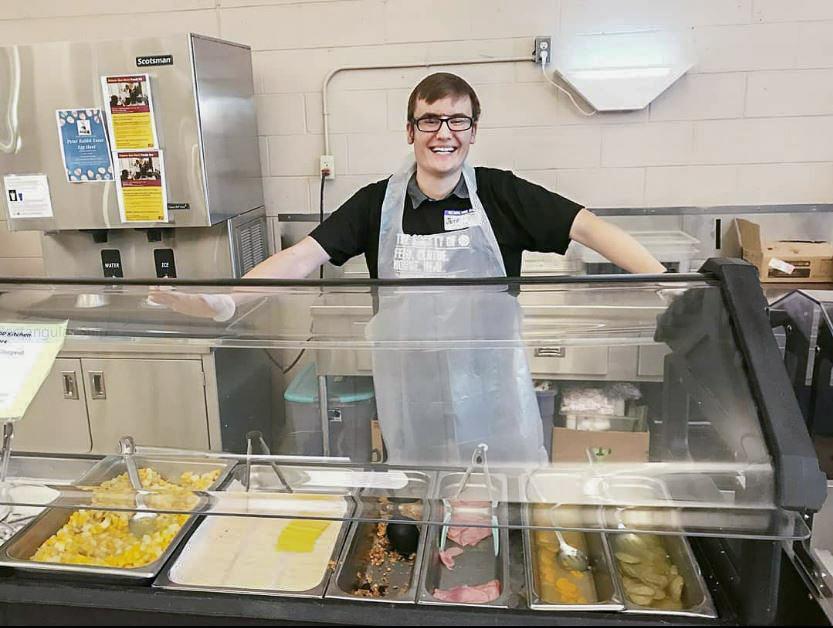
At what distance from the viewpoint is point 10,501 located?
4.21ft

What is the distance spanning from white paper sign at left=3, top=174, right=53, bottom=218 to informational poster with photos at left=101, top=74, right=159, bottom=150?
34 centimetres

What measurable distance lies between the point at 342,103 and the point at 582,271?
1.21 m

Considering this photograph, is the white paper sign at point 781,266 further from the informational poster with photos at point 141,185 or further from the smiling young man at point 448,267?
the informational poster with photos at point 141,185

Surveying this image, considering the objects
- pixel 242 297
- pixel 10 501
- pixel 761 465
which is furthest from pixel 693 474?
pixel 10 501

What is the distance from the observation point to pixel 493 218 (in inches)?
70.9

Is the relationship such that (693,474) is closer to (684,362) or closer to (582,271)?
(684,362)

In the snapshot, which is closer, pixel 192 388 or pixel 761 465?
pixel 761 465

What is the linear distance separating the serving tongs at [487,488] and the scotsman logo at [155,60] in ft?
5.95

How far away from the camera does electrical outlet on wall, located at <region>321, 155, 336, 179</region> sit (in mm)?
2977

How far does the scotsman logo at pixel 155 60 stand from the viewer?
7.85ft

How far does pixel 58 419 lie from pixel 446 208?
100cm

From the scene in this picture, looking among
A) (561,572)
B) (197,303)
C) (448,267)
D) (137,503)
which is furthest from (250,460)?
(448,267)

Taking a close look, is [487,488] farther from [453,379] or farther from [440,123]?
[440,123]

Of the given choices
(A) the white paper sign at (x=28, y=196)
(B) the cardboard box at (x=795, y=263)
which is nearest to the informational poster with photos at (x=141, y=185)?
(A) the white paper sign at (x=28, y=196)
